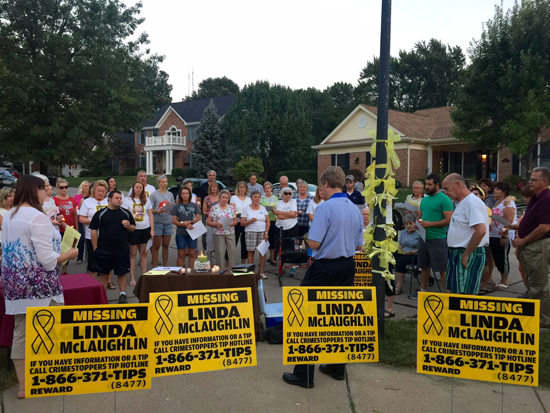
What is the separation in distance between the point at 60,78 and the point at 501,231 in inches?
928

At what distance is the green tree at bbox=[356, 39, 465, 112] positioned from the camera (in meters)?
53.0

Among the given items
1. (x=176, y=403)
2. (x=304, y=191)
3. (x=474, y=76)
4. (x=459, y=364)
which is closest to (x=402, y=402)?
(x=459, y=364)

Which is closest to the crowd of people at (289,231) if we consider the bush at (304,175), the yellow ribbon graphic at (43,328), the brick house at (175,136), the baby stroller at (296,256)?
the baby stroller at (296,256)

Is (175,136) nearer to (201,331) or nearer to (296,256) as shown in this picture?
(296,256)

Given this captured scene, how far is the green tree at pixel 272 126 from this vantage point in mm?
36656

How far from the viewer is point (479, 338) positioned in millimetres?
3408

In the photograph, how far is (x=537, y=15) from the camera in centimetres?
2172

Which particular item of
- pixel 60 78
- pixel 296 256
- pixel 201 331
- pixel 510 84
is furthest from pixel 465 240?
pixel 60 78

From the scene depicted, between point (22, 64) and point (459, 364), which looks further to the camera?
point (22, 64)

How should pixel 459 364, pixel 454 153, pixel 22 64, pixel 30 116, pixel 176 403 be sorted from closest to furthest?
1. pixel 459 364
2. pixel 176 403
3. pixel 22 64
4. pixel 30 116
5. pixel 454 153

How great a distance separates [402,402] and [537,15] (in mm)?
24288

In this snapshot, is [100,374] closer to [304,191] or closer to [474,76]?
[304,191]

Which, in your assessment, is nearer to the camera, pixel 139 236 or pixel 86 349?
pixel 86 349

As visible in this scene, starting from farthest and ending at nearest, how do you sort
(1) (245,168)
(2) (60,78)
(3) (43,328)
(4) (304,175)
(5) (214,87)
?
1. (5) (214,87)
2. (4) (304,175)
3. (1) (245,168)
4. (2) (60,78)
5. (3) (43,328)
